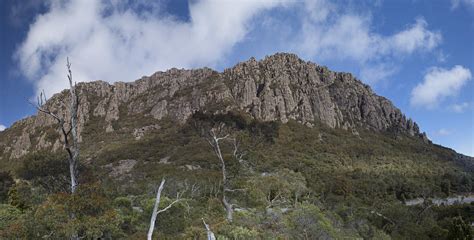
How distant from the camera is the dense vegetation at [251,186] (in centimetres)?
1727

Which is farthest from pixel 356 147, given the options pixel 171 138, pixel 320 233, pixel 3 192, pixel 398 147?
pixel 320 233

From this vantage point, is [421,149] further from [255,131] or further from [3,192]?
[3,192]

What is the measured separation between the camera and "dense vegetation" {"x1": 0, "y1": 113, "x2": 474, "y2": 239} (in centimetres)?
1727

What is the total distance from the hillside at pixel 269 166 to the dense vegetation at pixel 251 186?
0.19m

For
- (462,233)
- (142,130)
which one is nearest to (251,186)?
(462,233)

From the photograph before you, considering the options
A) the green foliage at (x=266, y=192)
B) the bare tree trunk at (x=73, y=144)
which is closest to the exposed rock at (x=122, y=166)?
the green foliage at (x=266, y=192)

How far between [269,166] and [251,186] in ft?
246

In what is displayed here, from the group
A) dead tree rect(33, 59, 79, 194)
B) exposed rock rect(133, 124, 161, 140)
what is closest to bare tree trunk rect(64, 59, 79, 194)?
dead tree rect(33, 59, 79, 194)

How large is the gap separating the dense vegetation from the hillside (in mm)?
190

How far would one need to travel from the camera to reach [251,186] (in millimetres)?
25125

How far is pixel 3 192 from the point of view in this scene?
56094 millimetres

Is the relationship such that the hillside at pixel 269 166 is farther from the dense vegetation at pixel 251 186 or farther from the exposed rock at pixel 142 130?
the exposed rock at pixel 142 130

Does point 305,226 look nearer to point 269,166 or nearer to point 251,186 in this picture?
point 251,186

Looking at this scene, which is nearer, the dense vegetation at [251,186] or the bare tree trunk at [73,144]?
the bare tree trunk at [73,144]
